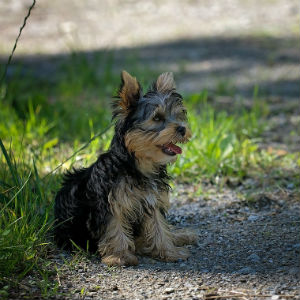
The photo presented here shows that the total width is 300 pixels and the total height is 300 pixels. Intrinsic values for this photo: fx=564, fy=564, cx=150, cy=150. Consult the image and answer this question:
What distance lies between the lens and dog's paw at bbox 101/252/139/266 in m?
4.80

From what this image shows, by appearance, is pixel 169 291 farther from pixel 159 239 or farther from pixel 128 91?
A: pixel 128 91

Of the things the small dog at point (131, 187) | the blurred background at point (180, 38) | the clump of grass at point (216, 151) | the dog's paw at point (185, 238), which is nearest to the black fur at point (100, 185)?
the small dog at point (131, 187)

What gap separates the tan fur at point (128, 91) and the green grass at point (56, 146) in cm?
102

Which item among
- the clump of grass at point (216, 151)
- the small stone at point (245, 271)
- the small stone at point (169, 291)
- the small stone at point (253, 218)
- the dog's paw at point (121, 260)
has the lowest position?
the small stone at point (169, 291)

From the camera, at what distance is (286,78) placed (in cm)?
1021

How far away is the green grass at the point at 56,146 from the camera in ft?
15.1

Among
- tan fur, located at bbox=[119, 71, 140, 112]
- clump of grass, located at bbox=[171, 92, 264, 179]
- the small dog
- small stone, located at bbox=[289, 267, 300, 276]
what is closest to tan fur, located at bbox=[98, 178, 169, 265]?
the small dog

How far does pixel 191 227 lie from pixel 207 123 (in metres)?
2.22

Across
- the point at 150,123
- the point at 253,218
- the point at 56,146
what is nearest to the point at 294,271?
the point at 253,218

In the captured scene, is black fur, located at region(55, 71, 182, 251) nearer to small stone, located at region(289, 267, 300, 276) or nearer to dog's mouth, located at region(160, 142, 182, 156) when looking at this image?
dog's mouth, located at region(160, 142, 182, 156)

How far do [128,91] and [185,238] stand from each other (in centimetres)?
154

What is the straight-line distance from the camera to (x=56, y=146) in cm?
756

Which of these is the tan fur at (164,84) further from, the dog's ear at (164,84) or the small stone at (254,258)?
the small stone at (254,258)

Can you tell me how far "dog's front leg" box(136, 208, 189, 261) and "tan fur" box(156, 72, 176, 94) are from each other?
105 cm
